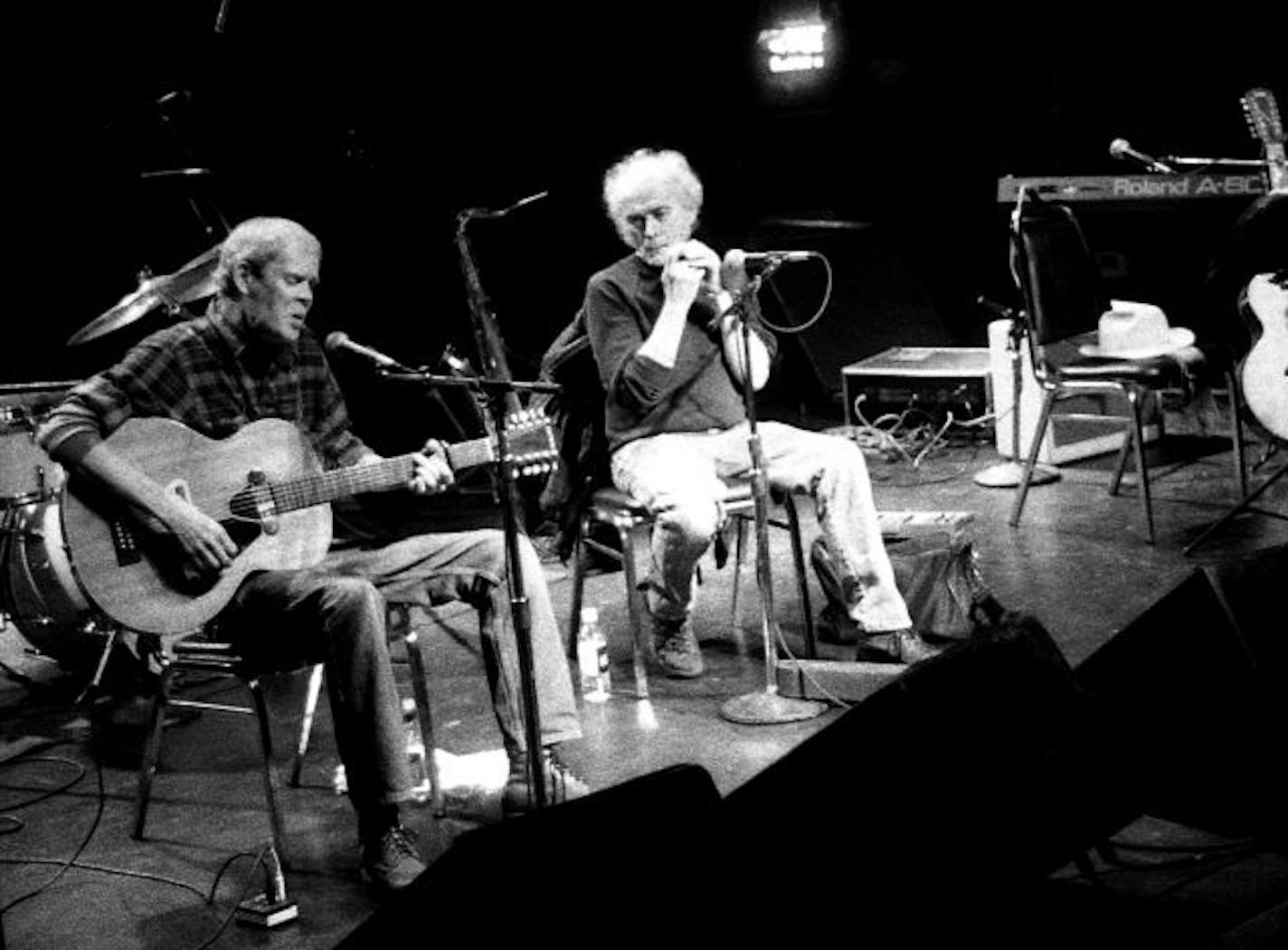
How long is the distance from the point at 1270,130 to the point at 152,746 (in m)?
5.33

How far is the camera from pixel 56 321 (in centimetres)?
668

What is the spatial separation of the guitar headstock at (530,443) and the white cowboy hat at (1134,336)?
2.87 metres

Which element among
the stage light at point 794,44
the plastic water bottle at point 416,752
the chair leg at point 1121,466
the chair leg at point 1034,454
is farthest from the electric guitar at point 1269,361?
the stage light at point 794,44

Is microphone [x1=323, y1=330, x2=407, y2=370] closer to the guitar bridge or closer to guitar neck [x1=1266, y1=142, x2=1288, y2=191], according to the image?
the guitar bridge

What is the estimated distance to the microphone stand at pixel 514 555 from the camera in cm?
340

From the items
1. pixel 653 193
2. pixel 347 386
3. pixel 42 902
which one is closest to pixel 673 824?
pixel 42 902

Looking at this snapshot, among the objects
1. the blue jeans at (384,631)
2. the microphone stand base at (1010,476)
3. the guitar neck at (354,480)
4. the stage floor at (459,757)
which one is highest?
the guitar neck at (354,480)

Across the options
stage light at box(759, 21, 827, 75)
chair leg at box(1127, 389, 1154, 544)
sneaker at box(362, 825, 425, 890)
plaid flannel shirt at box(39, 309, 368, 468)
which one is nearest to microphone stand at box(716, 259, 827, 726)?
plaid flannel shirt at box(39, 309, 368, 468)

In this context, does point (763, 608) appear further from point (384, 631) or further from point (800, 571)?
point (384, 631)

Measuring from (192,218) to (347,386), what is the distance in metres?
1.11

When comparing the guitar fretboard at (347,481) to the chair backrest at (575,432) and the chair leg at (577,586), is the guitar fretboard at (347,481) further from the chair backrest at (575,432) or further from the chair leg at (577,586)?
the chair leg at (577,586)

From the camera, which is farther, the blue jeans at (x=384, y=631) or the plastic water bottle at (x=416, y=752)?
the plastic water bottle at (x=416, y=752)

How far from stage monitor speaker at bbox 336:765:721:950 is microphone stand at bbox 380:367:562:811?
1.23 meters

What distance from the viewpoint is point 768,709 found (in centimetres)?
443
